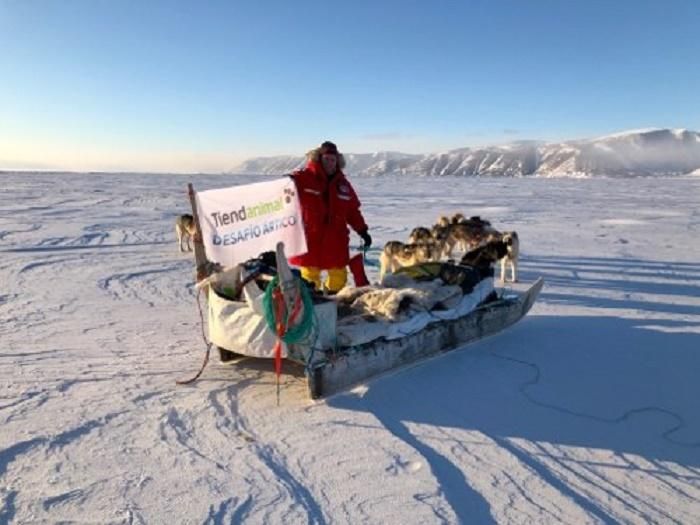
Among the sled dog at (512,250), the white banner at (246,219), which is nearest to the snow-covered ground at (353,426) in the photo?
the white banner at (246,219)

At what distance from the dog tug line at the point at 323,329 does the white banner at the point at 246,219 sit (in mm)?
119

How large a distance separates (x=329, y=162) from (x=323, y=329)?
5.27 feet

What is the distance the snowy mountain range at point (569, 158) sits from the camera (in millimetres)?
145150

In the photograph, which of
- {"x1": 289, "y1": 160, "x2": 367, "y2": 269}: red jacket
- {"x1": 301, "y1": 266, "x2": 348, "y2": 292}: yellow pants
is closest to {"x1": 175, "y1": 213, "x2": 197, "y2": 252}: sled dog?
{"x1": 301, "y1": 266, "x2": 348, "y2": 292}: yellow pants

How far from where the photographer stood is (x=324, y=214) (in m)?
4.56

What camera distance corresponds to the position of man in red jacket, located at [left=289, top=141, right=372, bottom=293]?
4.48m

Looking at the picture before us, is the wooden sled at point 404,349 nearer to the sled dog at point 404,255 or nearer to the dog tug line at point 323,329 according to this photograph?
the dog tug line at point 323,329

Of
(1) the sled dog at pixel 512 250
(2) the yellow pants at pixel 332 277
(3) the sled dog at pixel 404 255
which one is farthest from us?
(1) the sled dog at pixel 512 250

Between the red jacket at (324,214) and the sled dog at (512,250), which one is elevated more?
the red jacket at (324,214)

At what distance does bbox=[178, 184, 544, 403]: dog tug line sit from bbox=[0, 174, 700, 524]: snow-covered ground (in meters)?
0.14

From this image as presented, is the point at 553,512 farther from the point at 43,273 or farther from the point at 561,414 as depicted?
the point at 43,273

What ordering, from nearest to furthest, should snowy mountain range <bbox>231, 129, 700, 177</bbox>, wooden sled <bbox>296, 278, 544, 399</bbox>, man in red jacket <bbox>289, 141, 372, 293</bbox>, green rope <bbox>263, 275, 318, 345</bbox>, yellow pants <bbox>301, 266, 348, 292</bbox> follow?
green rope <bbox>263, 275, 318, 345</bbox> < wooden sled <bbox>296, 278, 544, 399</bbox> < man in red jacket <bbox>289, 141, 372, 293</bbox> < yellow pants <bbox>301, 266, 348, 292</bbox> < snowy mountain range <bbox>231, 129, 700, 177</bbox>

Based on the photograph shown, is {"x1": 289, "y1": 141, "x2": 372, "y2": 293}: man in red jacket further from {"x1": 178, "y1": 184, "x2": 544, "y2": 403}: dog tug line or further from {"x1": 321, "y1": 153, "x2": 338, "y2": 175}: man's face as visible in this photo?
{"x1": 178, "y1": 184, "x2": 544, "y2": 403}: dog tug line

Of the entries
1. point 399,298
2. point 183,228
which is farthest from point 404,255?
point 183,228
